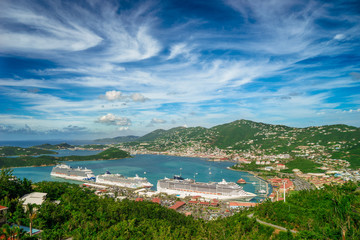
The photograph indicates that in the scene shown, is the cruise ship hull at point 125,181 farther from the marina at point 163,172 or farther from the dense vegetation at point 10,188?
the dense vegetation at point 10,188

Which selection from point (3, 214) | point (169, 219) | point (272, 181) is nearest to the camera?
point (3, 214)

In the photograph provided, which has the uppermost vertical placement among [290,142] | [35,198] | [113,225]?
[290,142]

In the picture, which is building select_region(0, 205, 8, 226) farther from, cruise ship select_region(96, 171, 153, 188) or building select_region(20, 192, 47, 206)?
cruise ship select_region(96, 171, 153, 188)

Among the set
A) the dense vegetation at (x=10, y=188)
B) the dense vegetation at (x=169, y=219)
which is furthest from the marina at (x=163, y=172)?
the dense vegetation at (x=10, y=188)

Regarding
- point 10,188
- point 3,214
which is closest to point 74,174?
point 10,188

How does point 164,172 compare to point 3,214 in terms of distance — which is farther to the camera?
point 164,172

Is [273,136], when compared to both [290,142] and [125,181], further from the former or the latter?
[125,181]

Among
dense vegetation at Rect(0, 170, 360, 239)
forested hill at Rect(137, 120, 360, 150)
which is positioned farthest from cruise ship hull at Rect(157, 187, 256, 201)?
forested hill at Rect(137, 120, 360, 150)

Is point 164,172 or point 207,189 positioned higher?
Answer: point 207,189
